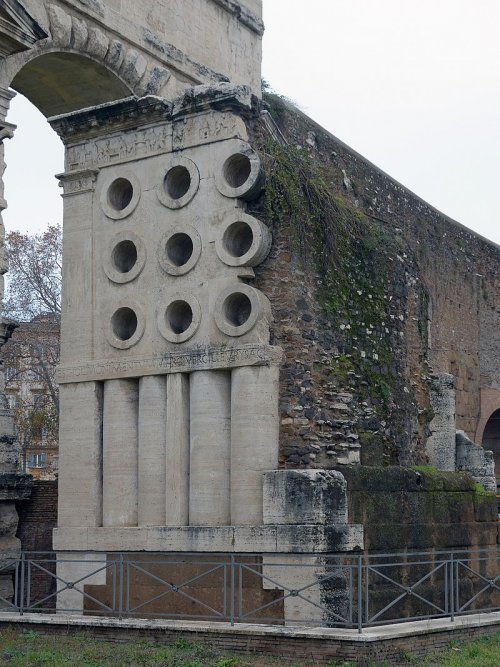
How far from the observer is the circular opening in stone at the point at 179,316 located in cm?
1546

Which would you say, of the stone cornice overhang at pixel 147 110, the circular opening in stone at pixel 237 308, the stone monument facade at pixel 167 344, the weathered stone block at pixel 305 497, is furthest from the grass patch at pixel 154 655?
the stone cornice overhang at pixel 147 110

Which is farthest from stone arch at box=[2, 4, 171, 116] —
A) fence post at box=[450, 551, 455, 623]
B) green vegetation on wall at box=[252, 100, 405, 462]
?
fence post at box=[450, 551, 455, 623]

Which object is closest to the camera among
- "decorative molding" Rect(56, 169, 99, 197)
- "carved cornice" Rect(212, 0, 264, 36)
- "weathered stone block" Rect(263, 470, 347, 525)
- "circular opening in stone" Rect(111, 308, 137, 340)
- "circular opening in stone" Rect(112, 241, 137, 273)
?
"weathered stone block" Rect(263, 470, 347, 525)

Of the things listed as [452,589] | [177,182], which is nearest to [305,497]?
[452,589]

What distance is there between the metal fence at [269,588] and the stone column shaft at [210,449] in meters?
0.54

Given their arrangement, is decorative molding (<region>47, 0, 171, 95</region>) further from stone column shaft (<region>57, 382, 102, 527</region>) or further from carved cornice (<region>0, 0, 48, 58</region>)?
stone column shaft (<region>57, 382, 102, 527</region>)

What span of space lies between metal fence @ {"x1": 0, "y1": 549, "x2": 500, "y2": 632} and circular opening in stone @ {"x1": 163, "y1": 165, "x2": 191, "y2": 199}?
4470mm

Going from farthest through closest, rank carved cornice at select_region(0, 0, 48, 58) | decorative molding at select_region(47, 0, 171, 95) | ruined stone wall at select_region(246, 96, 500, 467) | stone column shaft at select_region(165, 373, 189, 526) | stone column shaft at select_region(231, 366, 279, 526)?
decorative molding at select_region(47, 0, 171, 95), carved cornice at select_region(0, 0, 48, 58), stone column shaft at select_region(165, 373, 189, 526), ruined stone wall at select_region(246, 96, 500, 467), stone column shaft at select_region(231, 366, 279, 526)

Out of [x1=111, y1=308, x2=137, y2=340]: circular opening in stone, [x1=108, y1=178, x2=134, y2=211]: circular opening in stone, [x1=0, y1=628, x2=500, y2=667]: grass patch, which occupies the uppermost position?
[x1=108, y1=178, x2=134, y2=211]: circular opening in stone

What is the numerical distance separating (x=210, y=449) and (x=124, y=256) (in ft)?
9.97

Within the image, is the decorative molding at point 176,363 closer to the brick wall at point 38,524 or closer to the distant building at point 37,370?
the brick wall at point 38,524

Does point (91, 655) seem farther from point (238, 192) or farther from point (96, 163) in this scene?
point (96, 163)

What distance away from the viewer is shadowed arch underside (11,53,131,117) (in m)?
19.2

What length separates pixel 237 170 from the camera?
15.4 meters
